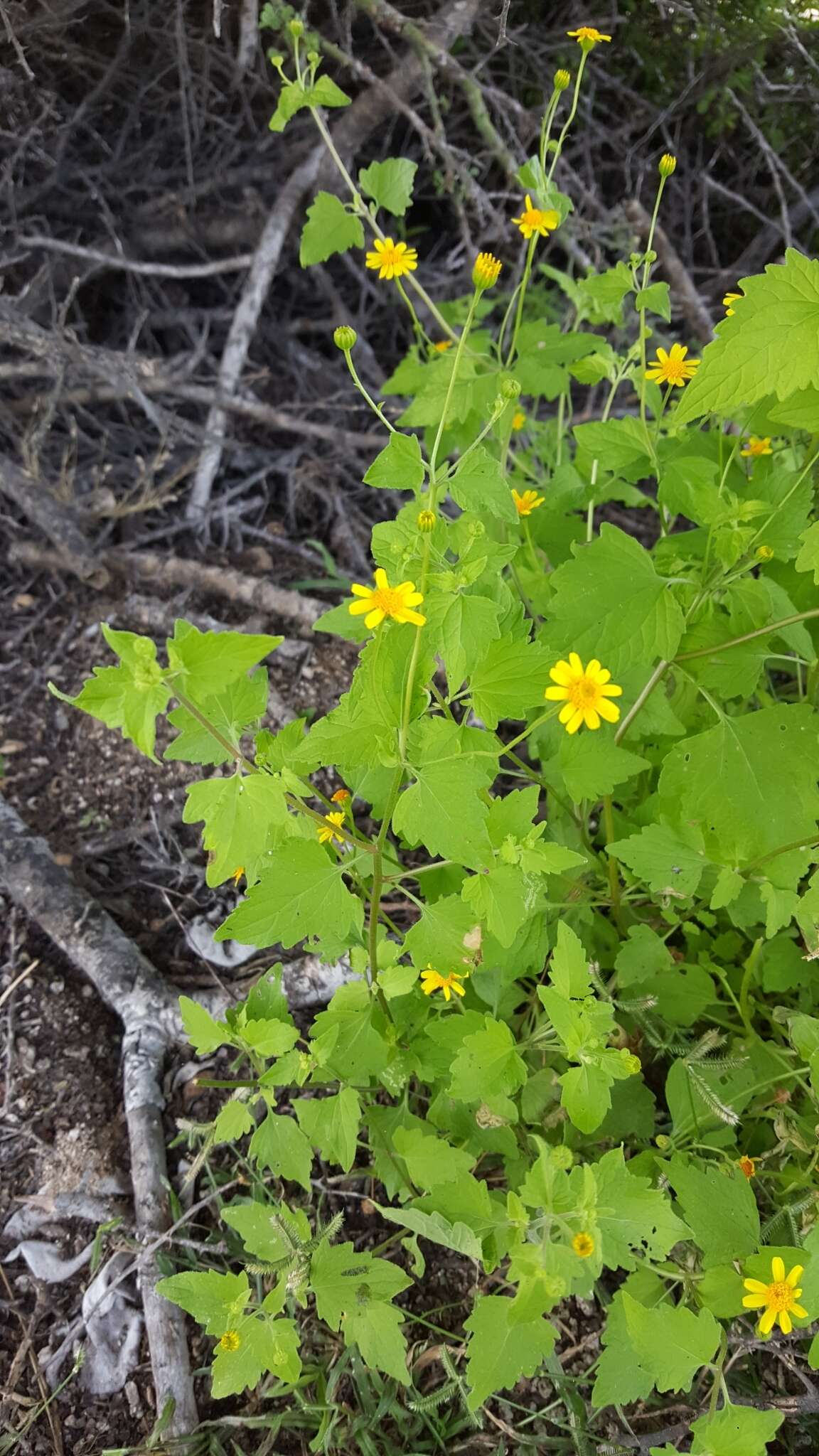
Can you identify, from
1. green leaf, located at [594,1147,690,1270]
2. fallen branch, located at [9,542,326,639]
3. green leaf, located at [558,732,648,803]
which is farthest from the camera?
fallen branch, located at [9,542,326,639]

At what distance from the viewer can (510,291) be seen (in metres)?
3.13

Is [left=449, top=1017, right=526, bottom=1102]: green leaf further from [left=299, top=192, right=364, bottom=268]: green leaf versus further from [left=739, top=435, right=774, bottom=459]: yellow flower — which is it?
[left=299, top=192, right=364, bottom=268]: green leaf

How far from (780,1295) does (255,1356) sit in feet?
2.48

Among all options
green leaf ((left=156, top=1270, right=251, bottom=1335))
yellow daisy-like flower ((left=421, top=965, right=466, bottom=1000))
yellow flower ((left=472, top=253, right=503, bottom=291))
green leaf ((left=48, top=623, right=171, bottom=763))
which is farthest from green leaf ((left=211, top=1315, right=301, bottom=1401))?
yellow flower ((left=472, top=253, right=503, bottom=291))

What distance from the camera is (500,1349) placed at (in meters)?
1.19

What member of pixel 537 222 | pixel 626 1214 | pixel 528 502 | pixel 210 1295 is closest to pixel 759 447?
pixel 528 502

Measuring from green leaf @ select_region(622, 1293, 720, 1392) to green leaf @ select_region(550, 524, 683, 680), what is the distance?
0.88m

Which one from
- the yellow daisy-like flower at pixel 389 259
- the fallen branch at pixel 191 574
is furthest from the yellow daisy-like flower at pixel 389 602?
the fallen branch at pixel 191 574

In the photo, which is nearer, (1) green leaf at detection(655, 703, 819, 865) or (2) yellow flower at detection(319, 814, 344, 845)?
(2) yellow flower at detection(319, 814, 344, 845)

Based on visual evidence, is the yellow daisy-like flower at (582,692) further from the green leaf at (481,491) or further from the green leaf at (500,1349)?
the green leaf at (500,1349)

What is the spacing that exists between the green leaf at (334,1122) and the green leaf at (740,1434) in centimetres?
58

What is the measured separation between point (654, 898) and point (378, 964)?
1.71 ft

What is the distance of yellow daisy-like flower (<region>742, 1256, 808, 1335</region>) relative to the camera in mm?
1156

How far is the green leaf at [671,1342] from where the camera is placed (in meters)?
1.16
